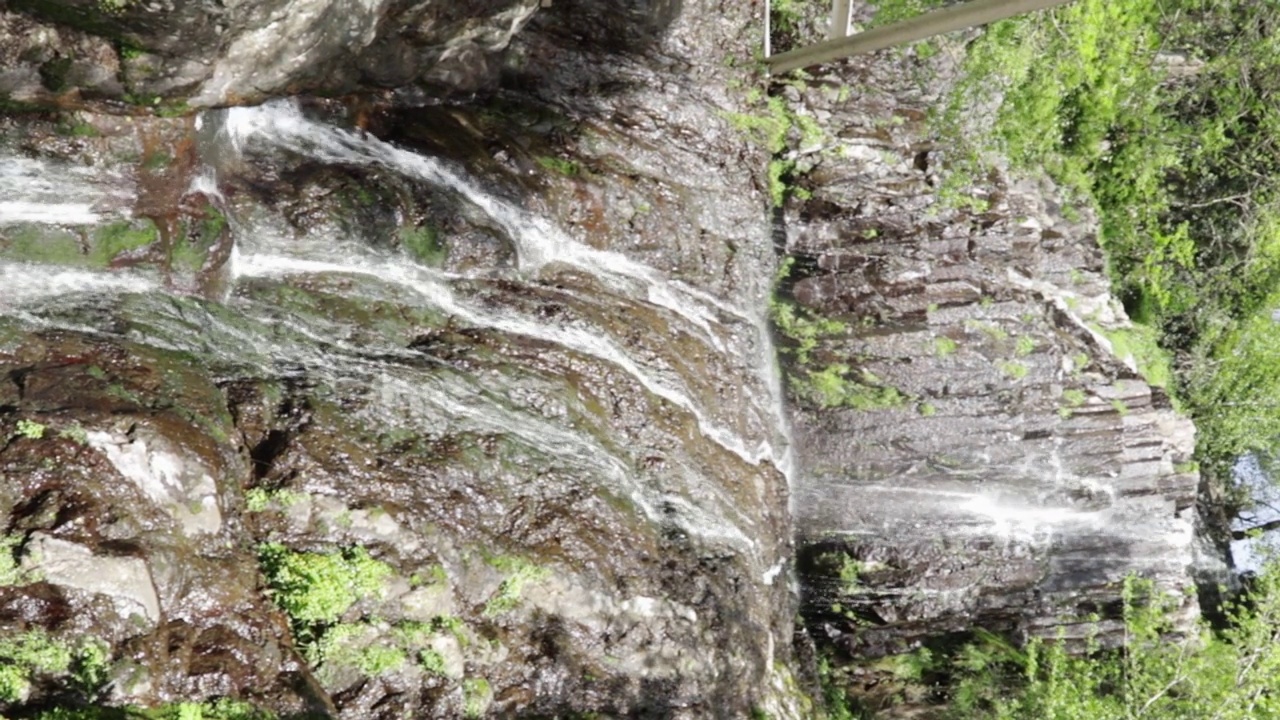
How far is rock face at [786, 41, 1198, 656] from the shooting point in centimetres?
1074

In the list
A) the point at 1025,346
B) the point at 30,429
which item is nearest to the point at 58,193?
the point at 30,429

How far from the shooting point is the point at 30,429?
5715mm

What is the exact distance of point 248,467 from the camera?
6590 millimetres

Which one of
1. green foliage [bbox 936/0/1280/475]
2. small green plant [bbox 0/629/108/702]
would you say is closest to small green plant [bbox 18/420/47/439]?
small green plant [bbox 0/629/108/702]

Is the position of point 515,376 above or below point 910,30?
below

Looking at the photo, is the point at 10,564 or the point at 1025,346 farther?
the point at 1025,346

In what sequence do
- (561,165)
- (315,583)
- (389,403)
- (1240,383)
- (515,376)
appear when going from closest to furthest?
(315,583)
(389,403)
(515,376)
(561,165)
(1240,383)

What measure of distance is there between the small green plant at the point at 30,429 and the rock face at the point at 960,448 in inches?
290

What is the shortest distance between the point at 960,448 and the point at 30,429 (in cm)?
879

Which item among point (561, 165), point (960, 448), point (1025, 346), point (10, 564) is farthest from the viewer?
point (1025, 346)

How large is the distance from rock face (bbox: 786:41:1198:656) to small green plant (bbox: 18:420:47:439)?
738 cm

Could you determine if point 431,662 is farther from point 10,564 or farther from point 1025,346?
point 1025,346

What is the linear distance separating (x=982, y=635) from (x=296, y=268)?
8.24 metres

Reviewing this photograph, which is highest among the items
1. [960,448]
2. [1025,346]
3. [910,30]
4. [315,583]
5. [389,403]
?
[910,30]
